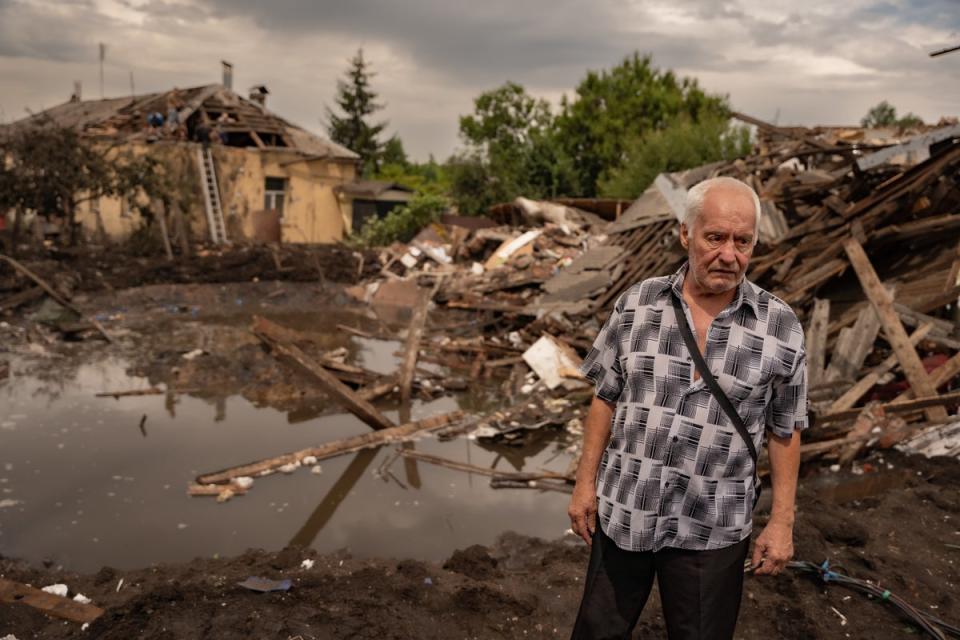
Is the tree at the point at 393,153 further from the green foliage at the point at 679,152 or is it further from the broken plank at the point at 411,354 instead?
the broken plank at the point at 411,354

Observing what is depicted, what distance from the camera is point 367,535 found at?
545cm

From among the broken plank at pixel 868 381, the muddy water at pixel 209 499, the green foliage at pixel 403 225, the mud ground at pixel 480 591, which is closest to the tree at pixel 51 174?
the green foliage at pixel 403 225

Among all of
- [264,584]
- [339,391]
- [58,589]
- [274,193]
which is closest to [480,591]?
[264,584]

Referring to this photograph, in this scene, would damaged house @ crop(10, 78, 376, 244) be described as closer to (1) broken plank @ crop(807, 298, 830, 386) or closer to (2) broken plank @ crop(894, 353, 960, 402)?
(1) broken plank @ crop(807, 298, 830, 386)

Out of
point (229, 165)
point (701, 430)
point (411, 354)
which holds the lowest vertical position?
point (411, 354)

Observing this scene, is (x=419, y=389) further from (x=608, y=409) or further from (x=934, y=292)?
(x=608, y=409)

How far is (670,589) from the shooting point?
2182 mm

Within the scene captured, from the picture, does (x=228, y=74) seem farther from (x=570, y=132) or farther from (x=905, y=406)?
(x=905, y=406)

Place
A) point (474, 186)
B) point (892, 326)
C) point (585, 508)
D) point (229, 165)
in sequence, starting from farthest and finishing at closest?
point (474, 186)
point (229, 165)
point (892, 326)
point (585, 508)

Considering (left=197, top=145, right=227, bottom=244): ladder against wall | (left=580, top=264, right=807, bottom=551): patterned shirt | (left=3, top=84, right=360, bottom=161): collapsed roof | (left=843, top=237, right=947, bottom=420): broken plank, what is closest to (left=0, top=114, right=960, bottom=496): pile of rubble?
(left=843, top=237, right=947, bottom=420): broken plank

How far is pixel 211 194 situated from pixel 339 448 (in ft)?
61.4

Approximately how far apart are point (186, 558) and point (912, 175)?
855cm

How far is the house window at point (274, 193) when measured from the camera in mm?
24750

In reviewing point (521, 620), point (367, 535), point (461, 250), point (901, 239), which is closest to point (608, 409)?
point (521, 620)
